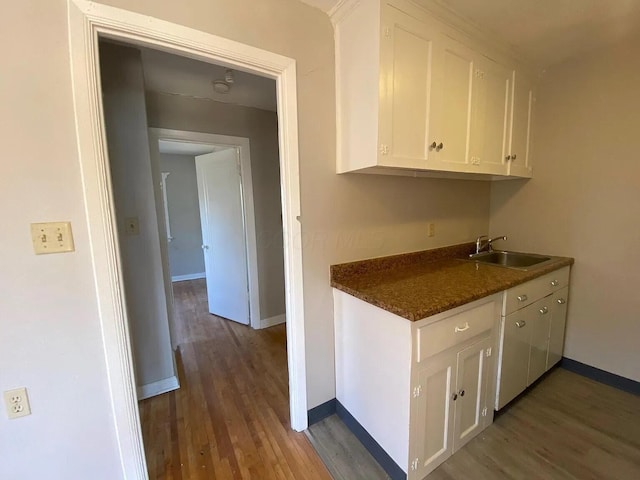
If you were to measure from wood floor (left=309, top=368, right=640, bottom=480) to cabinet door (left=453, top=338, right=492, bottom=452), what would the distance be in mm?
90

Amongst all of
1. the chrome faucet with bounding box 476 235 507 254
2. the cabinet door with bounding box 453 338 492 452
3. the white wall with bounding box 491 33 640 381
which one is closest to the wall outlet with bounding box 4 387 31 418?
the cabinet door with bounding box 453 338 492 452

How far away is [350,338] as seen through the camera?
160 cm

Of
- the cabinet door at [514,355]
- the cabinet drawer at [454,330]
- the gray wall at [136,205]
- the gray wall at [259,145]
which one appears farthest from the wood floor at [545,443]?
the gray wall at [259,145]

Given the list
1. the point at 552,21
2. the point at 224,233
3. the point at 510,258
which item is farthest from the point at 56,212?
the point at 510,258

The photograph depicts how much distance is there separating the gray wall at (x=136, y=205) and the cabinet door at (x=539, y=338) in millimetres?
2528

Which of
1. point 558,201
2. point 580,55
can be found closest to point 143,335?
point 558,201

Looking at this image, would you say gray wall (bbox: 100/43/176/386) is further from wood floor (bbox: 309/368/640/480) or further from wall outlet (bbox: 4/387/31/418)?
wood floor (bbox: 309/368/640/480)

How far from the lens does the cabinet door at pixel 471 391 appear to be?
4.56 feet

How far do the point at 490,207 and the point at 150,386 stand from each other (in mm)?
3190

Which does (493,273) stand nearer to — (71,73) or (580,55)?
(580,55)

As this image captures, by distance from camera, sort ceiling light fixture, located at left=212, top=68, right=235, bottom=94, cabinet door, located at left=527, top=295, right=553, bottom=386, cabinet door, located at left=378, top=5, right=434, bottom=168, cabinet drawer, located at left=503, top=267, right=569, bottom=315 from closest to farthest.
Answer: cabinet door, located at left=378, top=5, right=434, bottom=168 → cabinet drawer, located at left=503, top=267, right=569, bottom=315 → cabinet door, located at left=527, top=295, right=553, bottom=386 → ceiling light fixture, located at left=212, top=68, right=235, bottom=94

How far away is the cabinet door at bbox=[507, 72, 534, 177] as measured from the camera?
1.97 metres

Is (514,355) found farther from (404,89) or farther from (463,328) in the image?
(404,89)

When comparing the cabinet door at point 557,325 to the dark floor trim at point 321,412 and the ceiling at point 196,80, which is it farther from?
the ceiling at point 196,80
